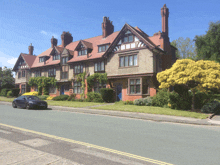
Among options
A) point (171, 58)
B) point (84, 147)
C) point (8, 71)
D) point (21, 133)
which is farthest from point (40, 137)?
point (8, 71)

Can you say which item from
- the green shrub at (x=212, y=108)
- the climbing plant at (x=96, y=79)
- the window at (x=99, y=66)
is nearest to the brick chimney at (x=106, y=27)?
the window at (x=99, y=66)

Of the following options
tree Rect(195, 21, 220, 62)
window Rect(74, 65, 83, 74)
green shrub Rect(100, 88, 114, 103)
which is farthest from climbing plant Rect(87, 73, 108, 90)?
tree Rect(195, 21, 220, 62)

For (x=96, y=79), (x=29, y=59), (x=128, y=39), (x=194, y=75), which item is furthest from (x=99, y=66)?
(x=29, y=59)

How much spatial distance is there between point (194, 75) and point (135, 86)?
935cm

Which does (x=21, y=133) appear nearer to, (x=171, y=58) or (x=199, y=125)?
(x=199, y=125)

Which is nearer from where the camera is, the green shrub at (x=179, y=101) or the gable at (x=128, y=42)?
the green shrub at (x=179, y=101)

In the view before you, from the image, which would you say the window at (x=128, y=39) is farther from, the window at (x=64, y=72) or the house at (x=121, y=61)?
the window at (x=64, y=72)

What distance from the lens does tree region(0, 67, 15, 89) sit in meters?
46.2

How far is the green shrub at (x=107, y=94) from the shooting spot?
24552 millimetres

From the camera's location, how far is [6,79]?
4650 cm

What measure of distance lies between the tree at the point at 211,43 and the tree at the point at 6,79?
145 ft

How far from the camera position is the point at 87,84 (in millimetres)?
29094

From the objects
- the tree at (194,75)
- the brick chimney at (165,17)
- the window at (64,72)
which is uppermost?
the brick chimney at (165,17)

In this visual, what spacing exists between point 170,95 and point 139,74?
6128 mm
